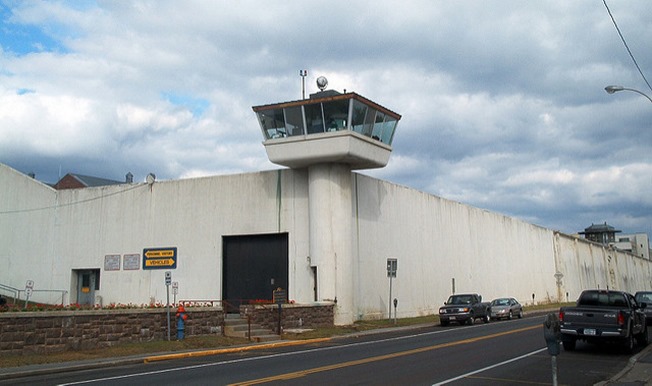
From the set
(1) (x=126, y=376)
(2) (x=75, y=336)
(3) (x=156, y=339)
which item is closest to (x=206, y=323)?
(3) (x=156, y=339)

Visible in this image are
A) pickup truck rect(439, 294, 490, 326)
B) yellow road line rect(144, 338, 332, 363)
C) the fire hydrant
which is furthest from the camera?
pickup truck rect(439, 294, 490, 326)

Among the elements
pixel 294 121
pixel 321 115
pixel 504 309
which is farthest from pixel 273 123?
pixel 504 309

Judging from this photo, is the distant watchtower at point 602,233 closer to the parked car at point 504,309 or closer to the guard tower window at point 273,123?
the parked car at point 504,309

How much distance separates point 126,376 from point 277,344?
913 centimetres

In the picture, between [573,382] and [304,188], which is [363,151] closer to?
[304,188]

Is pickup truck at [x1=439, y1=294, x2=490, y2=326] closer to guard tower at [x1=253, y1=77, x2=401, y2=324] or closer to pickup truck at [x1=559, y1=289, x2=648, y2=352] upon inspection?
guard tower at [x1=253, y1=77, x2=401, y2=324]

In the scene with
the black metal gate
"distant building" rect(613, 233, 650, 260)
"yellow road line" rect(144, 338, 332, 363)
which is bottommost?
"yellow road line" rect(144, 338, 332, 363)

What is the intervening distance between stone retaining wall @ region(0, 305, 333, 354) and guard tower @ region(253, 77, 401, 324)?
5.76 m

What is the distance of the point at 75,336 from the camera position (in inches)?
765

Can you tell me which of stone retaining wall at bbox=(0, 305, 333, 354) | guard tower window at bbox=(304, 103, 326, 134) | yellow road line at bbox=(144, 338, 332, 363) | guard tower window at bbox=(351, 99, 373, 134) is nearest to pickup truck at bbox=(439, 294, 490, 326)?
yellow road line at bbox=(144, 338, 332, 363)

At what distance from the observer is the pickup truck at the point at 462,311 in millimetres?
33406

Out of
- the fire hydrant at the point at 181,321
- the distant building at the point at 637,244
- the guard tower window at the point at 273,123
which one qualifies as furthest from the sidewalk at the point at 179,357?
the distant building at the point at 637,244

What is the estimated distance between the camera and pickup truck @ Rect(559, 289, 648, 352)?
1803cm

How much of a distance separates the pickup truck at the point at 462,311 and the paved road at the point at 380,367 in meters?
11.3
